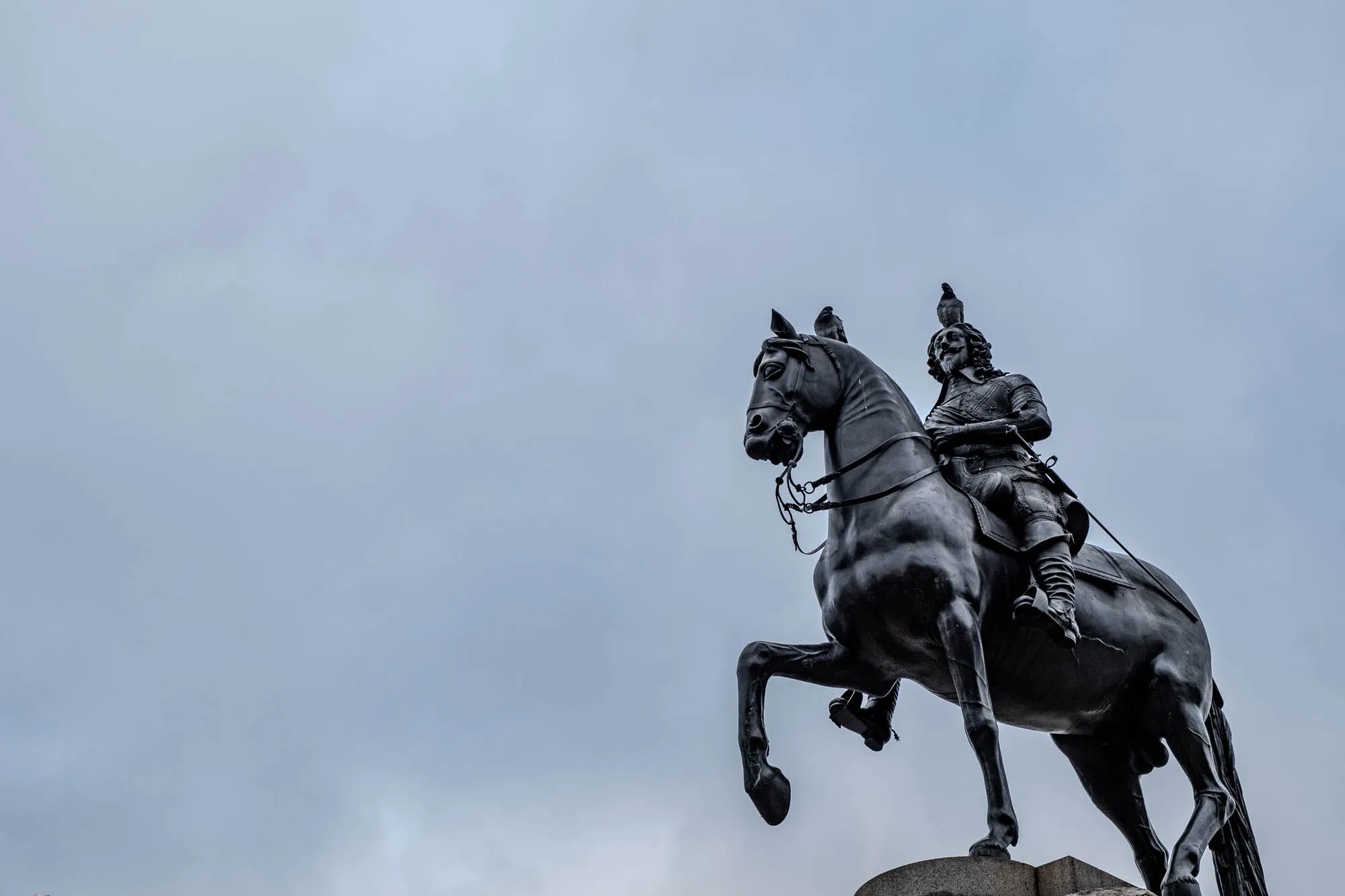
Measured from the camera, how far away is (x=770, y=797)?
1146 cm

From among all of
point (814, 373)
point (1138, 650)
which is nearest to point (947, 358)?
point (814, 373)

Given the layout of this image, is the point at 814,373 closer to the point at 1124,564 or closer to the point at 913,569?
the point at 913,569

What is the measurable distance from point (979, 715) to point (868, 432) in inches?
99.6

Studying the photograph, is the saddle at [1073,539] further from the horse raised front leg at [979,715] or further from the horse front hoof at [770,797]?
the horse front hoof at [770,797]

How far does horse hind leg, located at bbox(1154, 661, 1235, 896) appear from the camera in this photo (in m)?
11.8

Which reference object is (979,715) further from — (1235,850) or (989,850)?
(1235,850)

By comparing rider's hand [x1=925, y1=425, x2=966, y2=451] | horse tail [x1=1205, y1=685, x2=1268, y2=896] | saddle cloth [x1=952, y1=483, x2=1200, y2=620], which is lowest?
horse tail [x1=1205, y1=685, x2=1268, y2=896]

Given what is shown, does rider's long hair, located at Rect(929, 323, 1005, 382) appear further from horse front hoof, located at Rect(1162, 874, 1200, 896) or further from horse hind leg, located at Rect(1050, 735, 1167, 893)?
horse front hoof, located at Rect(1162, 874, 1200, 896)

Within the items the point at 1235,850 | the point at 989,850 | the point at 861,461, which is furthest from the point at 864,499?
the point at 1235,850

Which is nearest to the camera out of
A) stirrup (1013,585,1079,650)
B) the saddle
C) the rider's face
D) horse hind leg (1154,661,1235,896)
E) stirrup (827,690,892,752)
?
stirrup (1013,585,1079,650)

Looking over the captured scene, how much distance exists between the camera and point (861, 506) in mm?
12117

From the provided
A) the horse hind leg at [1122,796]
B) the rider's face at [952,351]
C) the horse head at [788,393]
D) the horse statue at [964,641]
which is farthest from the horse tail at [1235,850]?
the horse head at [788,393]

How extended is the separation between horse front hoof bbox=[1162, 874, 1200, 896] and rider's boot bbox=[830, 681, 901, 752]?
2388mm

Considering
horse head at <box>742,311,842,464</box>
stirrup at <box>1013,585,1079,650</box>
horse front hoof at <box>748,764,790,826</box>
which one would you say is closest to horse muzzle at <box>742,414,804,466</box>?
horse head at <box>742,311,842,464</box>
